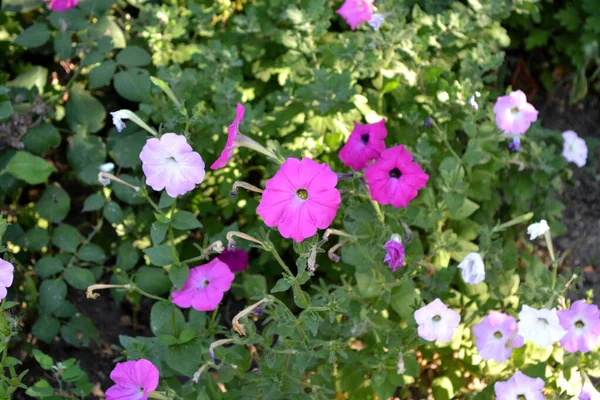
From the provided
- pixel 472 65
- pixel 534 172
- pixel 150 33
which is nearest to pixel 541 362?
pixel 534 172

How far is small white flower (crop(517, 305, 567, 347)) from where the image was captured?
201cm

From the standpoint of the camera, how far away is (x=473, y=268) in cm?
212

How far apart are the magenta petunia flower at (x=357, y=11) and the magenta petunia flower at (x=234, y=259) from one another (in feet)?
3.19

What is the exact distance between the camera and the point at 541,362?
2320 mm

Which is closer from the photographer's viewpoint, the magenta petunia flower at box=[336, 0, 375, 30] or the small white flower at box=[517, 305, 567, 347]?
the small white flower at box=[517, 305, 567, 347]

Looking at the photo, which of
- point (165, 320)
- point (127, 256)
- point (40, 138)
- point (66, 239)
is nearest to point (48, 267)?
point (66, 239)

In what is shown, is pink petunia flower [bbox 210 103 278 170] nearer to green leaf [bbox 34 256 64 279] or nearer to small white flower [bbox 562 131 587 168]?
green leaf [bbox 34 256 64 279]

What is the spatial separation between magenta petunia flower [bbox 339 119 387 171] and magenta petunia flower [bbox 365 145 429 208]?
0.08 metres

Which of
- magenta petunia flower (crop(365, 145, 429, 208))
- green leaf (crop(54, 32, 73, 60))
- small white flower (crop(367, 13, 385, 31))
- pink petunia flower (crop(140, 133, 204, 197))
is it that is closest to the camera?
pink petunia flower (crop(140, 133, 204, 197))

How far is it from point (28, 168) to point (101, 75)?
448mm

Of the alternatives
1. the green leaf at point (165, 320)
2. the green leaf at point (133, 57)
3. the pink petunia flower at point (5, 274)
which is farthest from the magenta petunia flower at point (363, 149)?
the green leaf at point (133, 57)

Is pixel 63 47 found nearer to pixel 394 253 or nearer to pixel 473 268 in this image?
pixel 394 253

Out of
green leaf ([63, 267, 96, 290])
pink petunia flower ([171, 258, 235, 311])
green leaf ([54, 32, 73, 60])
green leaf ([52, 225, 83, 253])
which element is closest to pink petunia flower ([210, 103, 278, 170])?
pink petunia flower ([171, 258, 235, 311])

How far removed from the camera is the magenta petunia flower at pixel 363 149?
6.78 ft
